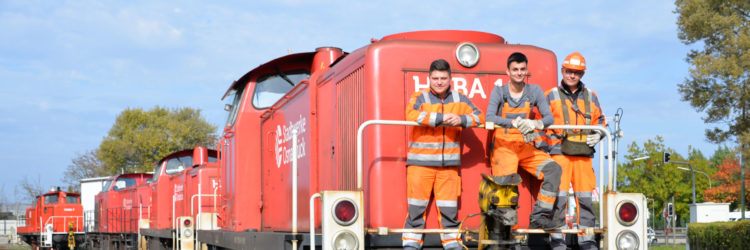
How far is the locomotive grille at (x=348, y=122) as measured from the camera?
6.24m

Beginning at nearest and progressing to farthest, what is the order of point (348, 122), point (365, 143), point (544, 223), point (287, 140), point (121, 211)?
point (544, 223) < point (365, 143) < point (348, 122) < point (287, 140) < point (121, 211)

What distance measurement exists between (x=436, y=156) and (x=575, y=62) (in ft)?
4.72

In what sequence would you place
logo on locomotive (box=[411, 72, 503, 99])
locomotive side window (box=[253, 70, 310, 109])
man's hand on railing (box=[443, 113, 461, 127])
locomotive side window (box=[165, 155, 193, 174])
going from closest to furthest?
man's hand on railing (box=[443, 113, 461, 127]) < logo on locomotive (box=[411, 72, 503, 99]) < locomotive side window (box=[253, 70, 310, 109]) < locomotive side window (box=[165, 155, 193, 174])

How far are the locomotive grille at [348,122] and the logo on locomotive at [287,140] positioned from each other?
0.87 meters

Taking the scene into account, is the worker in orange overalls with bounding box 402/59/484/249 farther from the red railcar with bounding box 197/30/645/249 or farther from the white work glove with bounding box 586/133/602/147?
the white work glove with bounding box 586/133/602/147

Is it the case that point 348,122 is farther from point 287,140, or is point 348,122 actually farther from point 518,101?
point 287,140

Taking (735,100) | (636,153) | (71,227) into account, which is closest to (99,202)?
(71,227)

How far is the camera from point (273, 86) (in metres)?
9.98

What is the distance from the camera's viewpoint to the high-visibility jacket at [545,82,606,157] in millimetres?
5809

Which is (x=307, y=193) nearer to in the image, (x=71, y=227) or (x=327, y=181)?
(x=327, y=181)

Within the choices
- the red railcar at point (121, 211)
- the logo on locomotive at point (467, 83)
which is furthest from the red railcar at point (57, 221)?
the logo on locomotive at point (467, 83)

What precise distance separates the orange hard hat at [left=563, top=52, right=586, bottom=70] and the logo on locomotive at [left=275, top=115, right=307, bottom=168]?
2871 mm

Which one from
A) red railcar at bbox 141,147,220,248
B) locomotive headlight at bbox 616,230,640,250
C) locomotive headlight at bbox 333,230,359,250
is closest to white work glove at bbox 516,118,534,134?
locomotive headlight at bbox 616,230,640,250

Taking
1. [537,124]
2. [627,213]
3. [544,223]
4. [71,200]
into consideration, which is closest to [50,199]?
[71,200]
